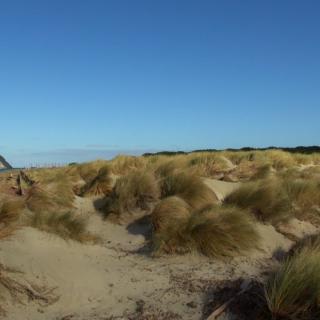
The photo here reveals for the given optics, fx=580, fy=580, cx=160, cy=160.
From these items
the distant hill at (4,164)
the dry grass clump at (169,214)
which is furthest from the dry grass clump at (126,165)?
the dry grass clump at (169,214)

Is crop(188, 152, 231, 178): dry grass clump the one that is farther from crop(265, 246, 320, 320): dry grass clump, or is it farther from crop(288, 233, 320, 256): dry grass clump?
crop(265, 246, 320, 320): dry grass clump

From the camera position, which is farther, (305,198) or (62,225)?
(305,198)

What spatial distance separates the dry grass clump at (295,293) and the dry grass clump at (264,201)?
4474 mm

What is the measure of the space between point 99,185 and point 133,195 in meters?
1.65

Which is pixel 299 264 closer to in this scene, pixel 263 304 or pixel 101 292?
pixel 263 304

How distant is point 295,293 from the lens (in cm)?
564

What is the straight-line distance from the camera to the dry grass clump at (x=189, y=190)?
34.5 ft

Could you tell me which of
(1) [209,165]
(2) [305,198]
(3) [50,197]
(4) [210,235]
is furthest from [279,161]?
(4) [210,235]

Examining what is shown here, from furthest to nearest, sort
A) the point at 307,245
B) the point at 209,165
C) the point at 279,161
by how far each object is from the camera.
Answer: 1. the point at 279,161
2. the point at 209,165
3. the point at 307,245

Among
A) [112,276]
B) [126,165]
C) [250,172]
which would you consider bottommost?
[112,276]

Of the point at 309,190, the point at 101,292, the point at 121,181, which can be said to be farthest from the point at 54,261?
the point at 309,190

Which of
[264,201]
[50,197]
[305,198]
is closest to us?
[50,197]

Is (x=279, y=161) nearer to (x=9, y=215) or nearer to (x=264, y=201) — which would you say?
(x=264, y=201)

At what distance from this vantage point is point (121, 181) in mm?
11375
